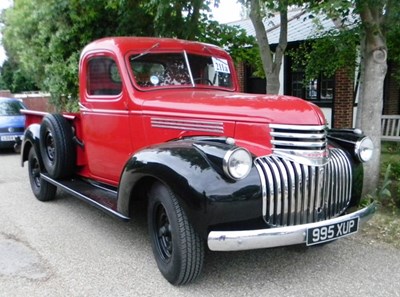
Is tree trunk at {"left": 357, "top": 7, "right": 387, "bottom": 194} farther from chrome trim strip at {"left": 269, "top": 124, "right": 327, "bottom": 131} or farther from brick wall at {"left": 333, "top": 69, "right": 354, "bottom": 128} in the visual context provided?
brick wall at {"left": 333, "top": 69, "right": 354, "bottom": 128}

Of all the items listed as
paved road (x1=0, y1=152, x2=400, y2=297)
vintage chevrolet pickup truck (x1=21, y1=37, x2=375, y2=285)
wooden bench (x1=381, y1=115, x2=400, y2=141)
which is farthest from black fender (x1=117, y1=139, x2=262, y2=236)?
wooden bench (x1=381, y1=115, x2=400, y2=141)

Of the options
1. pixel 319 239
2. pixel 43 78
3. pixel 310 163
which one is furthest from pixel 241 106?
pixel 43 78

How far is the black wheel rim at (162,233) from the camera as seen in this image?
3.57 metres

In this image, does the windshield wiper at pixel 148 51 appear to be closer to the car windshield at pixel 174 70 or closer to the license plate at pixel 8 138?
the car windshield at pixel 174 70

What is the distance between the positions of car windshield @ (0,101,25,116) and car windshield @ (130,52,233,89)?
782cm

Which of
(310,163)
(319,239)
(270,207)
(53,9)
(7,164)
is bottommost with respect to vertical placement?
(7,164)

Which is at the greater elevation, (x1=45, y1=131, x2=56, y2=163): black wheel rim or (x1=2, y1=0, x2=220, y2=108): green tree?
(x1=2, y1=0, x2=220, y2=108): green tree

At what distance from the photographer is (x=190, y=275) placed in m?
3.32

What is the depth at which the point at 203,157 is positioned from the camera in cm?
314

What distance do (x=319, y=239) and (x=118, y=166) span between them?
2.33 metres

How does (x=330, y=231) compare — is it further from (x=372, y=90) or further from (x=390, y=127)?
(x=390, y=127)

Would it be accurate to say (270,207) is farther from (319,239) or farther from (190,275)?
(190,275)

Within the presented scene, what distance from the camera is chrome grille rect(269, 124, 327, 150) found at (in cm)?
331

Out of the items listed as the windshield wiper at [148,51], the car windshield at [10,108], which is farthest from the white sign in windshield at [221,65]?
the car windshield at [10,108]
